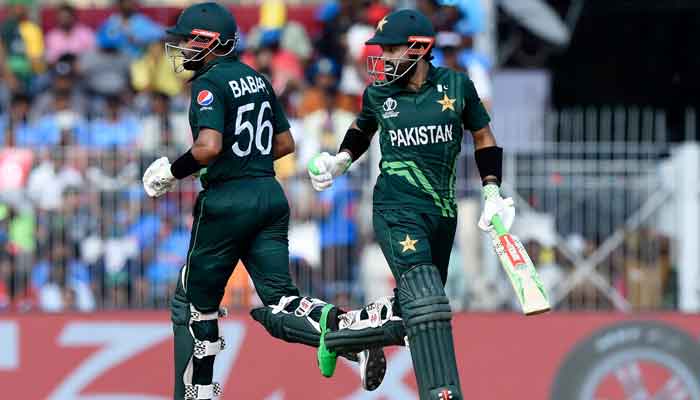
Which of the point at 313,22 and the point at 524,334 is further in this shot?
the point at 313,22

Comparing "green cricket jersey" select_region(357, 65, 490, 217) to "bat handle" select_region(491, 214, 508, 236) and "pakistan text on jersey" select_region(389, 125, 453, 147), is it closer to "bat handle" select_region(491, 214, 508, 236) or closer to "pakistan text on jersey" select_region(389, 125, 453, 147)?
"pakistan text on jersey" select_region(389, 125, 453, 147)

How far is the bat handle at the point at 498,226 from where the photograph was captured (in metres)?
8.16

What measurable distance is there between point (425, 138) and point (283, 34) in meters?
6.54

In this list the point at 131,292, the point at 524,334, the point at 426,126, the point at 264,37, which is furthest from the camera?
the point at 264,37

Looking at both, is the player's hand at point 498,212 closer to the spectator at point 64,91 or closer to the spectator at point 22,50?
the spectator at point 64,91

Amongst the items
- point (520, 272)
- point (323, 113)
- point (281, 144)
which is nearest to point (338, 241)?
point (323, 113)

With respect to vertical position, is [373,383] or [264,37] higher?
[264,37]

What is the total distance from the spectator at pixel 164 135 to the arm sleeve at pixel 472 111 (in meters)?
4.26

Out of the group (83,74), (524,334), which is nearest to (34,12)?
(83,74)

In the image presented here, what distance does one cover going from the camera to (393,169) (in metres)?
8.35

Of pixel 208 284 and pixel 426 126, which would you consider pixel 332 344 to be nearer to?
pixel 208 284

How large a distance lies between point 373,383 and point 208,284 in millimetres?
1116

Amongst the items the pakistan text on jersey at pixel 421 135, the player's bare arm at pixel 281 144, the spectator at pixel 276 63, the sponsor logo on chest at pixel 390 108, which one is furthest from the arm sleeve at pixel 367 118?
the spectator at pixel 276 63

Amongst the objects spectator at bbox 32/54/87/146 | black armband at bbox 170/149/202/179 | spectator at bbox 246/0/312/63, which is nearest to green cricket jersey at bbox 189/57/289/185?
black armband at bbox 170/149/202/179
